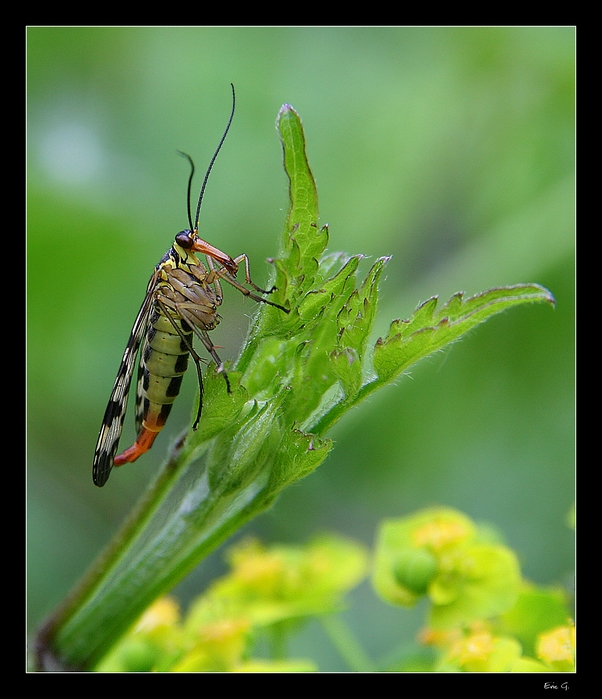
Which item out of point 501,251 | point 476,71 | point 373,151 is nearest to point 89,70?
point 373,151

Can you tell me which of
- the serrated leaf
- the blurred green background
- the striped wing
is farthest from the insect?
the blurred green background

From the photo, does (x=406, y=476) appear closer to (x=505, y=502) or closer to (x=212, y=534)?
(x=505, y=502)

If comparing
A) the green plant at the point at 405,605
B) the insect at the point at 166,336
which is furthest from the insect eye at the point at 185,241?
the green plant at the point at 405,605

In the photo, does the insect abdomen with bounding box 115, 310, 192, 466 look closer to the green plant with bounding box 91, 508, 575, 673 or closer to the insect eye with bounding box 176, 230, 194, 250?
the insect eye with bounding box 176, 230, 194, 250

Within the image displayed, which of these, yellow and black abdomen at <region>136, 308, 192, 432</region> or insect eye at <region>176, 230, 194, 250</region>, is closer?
yellow and black abdomen at <region>136, 308, 192, 432</region>

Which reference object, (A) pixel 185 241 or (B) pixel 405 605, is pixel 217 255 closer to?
(A) pixel 185 241

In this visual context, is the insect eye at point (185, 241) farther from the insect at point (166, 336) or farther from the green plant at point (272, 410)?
the green plant at point (272, 410)
